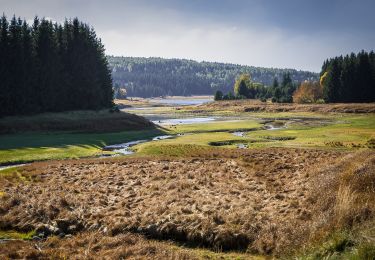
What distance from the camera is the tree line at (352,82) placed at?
142m

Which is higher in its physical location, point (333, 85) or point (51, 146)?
point (333, 85)

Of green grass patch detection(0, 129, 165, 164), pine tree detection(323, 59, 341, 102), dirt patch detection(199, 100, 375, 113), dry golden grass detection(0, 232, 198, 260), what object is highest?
pine tree detection(323, 59, 341, 102)

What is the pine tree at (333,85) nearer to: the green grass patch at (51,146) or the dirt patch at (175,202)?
the green grass patch at (51,146)

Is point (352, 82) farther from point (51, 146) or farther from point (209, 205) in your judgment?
point (209, 205)

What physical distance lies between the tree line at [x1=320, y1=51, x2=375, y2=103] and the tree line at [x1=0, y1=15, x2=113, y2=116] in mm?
88729

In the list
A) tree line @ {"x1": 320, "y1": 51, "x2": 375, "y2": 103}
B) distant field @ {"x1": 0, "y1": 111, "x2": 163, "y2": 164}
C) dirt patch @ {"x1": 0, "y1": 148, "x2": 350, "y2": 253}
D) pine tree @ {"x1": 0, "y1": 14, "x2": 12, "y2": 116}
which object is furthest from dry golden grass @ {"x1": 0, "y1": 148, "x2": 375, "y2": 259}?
tree line @ {"x1": 320, "y1": 51, "x2": 375, "y2": 103}

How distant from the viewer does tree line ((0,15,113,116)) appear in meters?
78.4

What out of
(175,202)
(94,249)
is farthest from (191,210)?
(94,249)

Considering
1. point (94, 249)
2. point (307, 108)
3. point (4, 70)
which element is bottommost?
point (94, 249)

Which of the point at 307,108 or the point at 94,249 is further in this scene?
the point at 307,108

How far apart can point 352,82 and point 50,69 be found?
A: 360 feet

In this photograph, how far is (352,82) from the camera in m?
144

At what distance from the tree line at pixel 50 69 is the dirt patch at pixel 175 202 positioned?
50143mm

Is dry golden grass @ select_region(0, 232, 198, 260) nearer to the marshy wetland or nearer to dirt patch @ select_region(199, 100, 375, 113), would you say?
the marshy wetland
